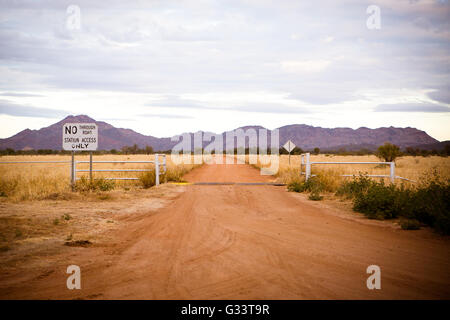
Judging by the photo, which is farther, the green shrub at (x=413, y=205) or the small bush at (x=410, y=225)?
the small bush at (x=410, y=225)

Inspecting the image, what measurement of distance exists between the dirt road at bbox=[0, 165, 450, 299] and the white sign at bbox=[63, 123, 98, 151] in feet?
22.5

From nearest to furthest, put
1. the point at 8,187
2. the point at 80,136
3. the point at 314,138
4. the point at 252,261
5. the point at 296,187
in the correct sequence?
the point at 252,261
the point at 80,136
the point at 8,187
the point at 296,187
the point at 314,138

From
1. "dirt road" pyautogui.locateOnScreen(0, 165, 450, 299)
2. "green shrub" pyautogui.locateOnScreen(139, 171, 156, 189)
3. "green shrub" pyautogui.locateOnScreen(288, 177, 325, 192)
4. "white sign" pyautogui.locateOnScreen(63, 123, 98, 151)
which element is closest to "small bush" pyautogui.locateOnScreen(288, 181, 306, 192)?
"green shrub" pyautogui.locateOnScreen(288, 177, 325, 192)

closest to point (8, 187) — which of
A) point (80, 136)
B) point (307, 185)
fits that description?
point (80, 136)

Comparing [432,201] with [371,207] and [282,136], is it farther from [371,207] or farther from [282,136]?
[282,136]

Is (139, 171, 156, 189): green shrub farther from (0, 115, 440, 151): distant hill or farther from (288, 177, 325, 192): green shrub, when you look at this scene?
(0, 115, 440, 151): distant hill

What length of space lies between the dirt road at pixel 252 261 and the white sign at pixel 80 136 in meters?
6.87

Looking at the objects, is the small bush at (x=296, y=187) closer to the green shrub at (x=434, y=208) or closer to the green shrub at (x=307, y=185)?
the green shrub at (x=307, y=185)

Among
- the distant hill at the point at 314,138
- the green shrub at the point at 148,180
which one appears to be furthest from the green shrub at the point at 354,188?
the distant hill at the point at 314,138

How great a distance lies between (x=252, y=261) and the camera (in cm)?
638

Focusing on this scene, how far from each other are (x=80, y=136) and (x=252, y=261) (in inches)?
484

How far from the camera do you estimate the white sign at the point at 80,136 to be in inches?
634

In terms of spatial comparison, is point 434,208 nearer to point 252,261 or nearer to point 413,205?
point 413,205
